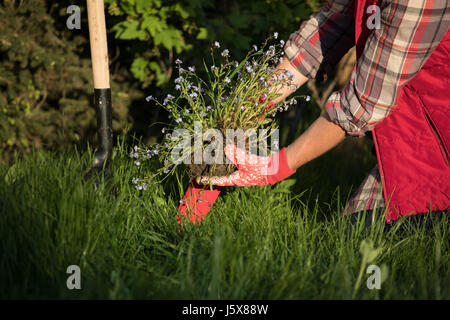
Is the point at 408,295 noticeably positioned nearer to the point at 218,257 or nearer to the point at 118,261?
the point at 218,257

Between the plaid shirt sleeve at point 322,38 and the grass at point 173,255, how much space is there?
28.9 inches

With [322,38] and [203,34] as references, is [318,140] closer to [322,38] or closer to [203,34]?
[322,38]

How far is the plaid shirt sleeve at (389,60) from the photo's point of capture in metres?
1.58

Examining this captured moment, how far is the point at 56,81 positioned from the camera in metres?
3.66

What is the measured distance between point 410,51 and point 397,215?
2.38 ft

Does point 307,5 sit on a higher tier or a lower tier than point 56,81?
higher

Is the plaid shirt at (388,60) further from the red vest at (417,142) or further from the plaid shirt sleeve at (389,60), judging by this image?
the red vest at (417,142)

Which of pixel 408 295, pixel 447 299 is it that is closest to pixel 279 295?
pixel 408 295

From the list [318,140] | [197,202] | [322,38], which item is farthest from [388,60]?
[197,202]

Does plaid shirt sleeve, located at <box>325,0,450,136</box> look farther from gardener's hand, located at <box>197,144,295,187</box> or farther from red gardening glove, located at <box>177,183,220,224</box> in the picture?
red gardening glove, located at <box>177,183,220,224</box>

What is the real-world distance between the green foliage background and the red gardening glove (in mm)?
1320

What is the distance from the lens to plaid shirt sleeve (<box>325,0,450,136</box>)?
158 centimetres

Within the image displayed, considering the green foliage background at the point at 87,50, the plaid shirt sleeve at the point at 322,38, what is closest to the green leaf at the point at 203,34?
the green foliage background at the point at 87,50

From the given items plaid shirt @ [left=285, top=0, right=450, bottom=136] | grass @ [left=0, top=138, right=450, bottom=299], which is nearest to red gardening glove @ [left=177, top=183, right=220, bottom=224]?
grass @ [left=0, top=138, right=450, bottom=299]
